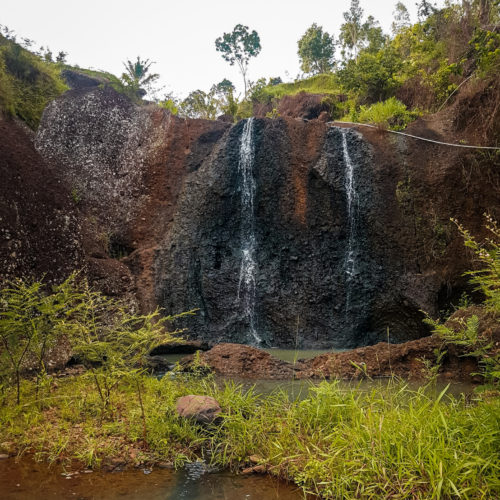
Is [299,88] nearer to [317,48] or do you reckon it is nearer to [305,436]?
[317,48]

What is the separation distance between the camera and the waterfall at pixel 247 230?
10773 mm

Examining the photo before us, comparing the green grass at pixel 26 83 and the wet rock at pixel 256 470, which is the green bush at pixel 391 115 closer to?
the green grass at pixel 26 83

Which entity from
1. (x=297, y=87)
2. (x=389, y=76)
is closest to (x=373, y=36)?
(x=297, y=87)

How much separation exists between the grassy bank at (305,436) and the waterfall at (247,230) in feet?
19.9

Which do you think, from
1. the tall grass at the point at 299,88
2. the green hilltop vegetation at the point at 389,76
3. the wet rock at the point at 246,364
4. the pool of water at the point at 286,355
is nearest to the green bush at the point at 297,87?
the tall grass at the point at 299,88

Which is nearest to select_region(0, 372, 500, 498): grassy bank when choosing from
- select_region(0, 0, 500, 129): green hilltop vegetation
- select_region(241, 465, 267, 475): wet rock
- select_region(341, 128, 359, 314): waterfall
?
select_region(241, 465, 267, 475): wet rock

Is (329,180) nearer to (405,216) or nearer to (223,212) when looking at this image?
(405,216)

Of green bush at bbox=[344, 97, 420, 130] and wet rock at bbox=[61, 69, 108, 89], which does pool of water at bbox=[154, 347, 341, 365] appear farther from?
wet rock at bbox=[61, 69, 108, 89]

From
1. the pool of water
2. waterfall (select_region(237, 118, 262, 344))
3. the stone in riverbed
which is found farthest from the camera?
waterfall (select_region(237, 118, 262, 344))

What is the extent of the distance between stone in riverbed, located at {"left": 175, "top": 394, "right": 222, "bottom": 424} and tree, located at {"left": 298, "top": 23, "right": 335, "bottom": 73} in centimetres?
3741

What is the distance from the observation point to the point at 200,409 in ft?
12.0

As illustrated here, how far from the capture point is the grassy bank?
2.43 m

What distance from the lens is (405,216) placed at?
35.2ft

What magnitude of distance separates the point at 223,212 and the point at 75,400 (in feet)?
25.6
